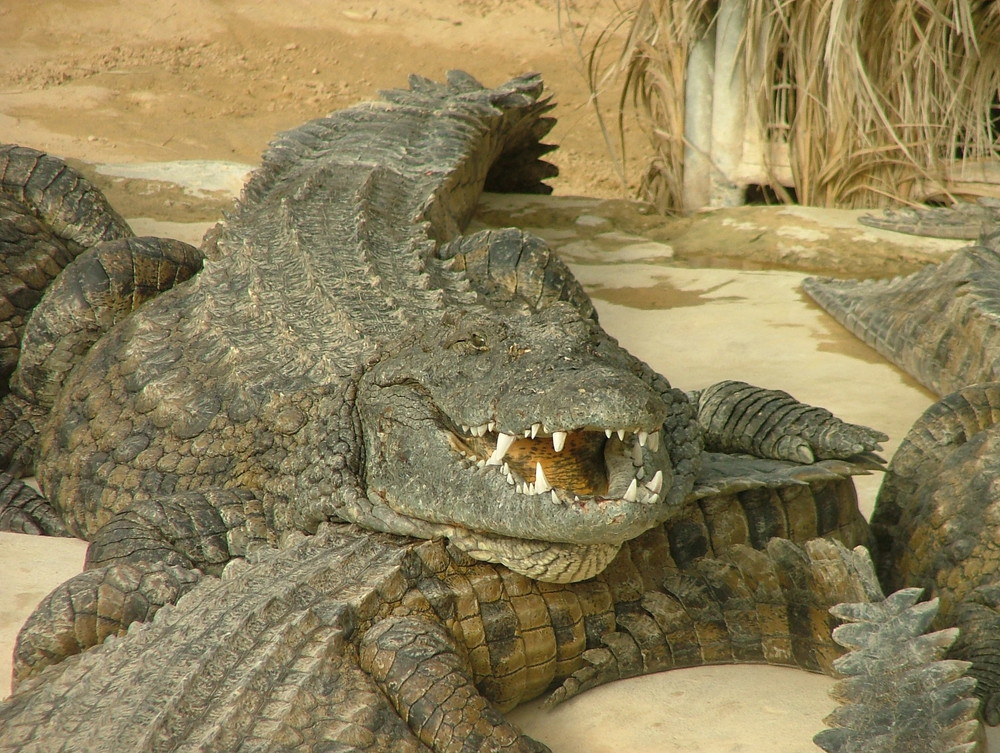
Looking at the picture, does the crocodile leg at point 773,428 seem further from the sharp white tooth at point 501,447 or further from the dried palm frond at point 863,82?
the dried palm frond at point 863,82

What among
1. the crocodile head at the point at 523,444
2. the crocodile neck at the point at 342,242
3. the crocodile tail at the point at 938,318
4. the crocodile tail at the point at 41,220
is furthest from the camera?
the crocodile tail at the point at 41,220

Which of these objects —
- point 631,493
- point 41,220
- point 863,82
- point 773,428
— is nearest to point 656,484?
point 631,493

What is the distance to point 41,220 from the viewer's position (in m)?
5.04

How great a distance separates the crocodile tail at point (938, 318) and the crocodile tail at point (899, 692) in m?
2.26

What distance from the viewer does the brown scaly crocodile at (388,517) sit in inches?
86.1

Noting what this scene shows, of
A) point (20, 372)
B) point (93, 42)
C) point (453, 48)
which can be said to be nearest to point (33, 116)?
point (93, 42)

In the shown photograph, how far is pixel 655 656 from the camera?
2664mm

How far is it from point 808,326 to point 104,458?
11.7ft

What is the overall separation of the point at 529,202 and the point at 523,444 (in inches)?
225

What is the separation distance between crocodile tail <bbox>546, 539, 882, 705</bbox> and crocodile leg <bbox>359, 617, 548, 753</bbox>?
37 centimetres

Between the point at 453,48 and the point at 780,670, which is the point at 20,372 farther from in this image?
the point at 453,48

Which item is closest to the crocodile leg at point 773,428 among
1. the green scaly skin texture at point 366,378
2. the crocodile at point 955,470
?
the crocodile at point 955,470

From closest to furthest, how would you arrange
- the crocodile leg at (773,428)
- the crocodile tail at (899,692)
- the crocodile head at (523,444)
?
1. the crocodile tail at (899,692)
2. the crocodile head at (523,444)
3. the crocodile leg at (773,428)

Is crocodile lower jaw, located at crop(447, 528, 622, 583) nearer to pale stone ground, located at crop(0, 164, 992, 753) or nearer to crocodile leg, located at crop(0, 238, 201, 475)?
pale stone ground, located at crop(0, 164, 992, 753)
